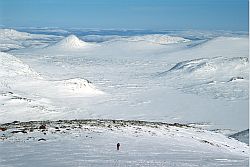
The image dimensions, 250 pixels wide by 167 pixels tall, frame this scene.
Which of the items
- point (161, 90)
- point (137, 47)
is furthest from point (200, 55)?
point (161, 90)

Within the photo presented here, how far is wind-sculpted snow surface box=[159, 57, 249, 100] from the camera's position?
70062mm

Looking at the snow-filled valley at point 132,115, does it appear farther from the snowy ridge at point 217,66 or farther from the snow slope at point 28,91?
the snowy ridge at point 217,66

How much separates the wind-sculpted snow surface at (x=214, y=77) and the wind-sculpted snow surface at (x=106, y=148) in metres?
46.6

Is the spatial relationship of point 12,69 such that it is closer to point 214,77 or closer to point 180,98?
point 180,98

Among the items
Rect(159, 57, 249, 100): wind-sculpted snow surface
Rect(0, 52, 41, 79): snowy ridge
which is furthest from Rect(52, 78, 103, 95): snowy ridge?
Rect(159, 57, 249, 100): wind-sculpted snow surface

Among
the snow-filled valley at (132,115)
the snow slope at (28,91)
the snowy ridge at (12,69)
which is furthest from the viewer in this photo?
the snowy ridge at (12,69)

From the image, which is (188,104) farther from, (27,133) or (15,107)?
(27,133)

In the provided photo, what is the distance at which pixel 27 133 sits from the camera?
1953 centimetres

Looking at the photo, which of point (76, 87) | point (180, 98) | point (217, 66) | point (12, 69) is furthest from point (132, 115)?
point (217, 66)

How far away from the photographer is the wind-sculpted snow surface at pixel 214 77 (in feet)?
230

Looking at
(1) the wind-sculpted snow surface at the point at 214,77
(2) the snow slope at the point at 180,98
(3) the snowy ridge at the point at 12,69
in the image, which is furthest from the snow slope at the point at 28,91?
(1) the wind-sculpted snow surface at the point at 214,77

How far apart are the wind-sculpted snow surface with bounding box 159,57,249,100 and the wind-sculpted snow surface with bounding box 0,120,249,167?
46.6 m

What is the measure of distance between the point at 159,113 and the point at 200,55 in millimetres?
117346

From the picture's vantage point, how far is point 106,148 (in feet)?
52.5
